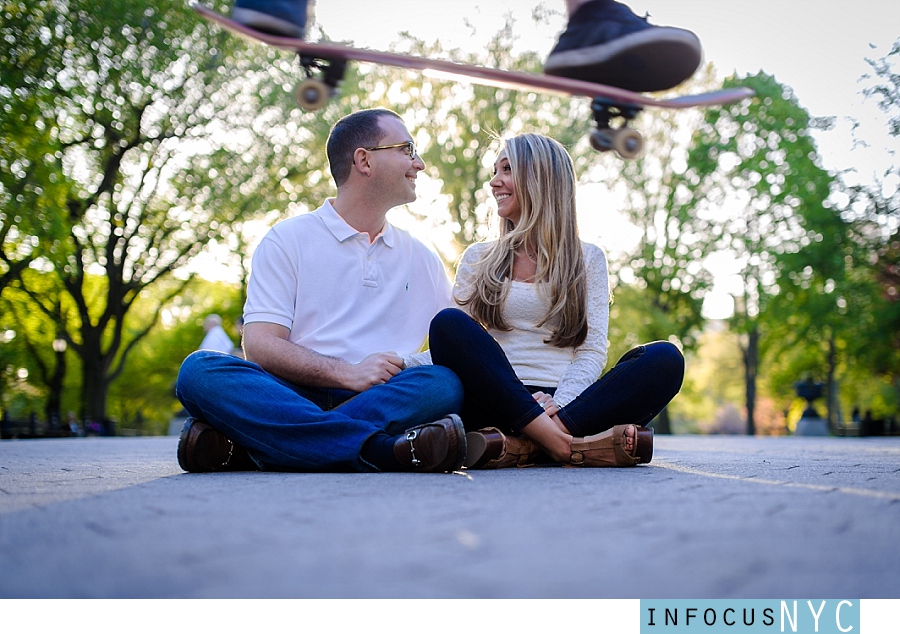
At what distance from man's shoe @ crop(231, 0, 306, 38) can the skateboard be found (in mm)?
67

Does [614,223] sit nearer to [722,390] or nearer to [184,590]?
[184,590]

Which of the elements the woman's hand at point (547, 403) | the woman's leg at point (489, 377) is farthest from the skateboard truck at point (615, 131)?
the woman's leg at point (489, 377)

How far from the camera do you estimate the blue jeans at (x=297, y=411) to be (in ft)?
→ 11.1

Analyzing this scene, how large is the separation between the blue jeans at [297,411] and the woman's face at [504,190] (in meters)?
1.07

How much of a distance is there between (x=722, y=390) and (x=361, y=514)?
156 feet

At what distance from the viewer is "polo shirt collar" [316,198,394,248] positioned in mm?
4125

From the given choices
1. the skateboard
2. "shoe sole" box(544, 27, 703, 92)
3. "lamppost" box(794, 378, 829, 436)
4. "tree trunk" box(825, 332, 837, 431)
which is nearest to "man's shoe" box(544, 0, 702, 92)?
"shoe sole" box(544, 27, 703, 92)

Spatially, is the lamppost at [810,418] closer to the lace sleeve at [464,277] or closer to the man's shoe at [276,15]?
the lace sleeve at [464,277]

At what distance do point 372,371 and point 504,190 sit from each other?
4.00 feet

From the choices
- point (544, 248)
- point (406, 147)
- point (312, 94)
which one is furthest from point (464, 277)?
point (312, 94)

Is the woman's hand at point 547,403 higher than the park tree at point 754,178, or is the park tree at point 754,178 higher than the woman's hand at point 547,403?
the park tree at point 754,178

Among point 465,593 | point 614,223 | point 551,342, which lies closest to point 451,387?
point 551,342

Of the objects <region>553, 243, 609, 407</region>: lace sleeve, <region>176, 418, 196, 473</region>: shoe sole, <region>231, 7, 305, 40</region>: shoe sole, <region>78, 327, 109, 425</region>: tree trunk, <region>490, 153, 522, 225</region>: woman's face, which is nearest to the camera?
<region>176, 418, 196, 473</region>: shoe sole

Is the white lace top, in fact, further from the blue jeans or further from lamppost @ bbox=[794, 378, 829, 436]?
lamppost @ bbox=[794, 378, 829, 436]
